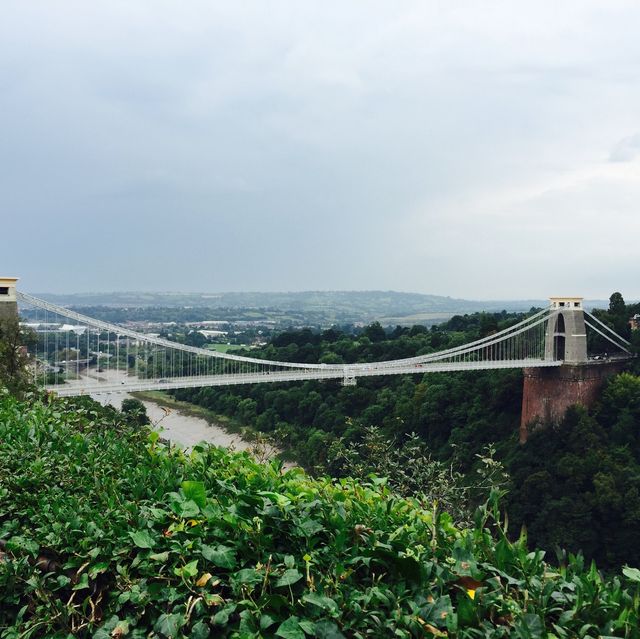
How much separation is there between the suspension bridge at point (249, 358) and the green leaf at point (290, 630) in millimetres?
13360

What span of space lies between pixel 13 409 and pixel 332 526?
234cm

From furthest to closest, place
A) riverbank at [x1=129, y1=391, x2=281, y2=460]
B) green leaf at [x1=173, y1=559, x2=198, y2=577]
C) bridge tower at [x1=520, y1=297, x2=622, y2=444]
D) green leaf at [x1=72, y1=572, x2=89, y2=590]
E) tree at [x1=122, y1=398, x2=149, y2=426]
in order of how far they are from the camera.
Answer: riverbank at [x1=129, y1=391, x2=281, y2=460]
bridge tower at [x1=520, y1=297, x2=622, y2=444]
tree at [x1=122, y1=398, x2=149, y2=426]
green leaf at [x1=72, y1=572, x2=89, y2=590]
green leaf at [x1=173, y1=559, x2=198, y2=577]

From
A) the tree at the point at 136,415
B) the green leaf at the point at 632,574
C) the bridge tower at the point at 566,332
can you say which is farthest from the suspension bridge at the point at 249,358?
the green leaf at the point at 632,574

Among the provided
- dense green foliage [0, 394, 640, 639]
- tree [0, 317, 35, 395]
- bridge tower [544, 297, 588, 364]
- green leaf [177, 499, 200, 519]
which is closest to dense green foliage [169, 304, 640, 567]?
bridge tower [544, 297, 588, 364]

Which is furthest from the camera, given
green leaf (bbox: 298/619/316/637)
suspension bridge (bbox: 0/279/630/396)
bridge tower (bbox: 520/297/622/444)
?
bridge tower (bbox: 520/297/622/444)

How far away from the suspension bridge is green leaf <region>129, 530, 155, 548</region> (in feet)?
42.3

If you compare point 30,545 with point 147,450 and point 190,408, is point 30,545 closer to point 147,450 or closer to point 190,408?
point 147,450

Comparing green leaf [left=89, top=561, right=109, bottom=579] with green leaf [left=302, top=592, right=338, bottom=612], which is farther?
green leaf [left=89, top=561, right=109, bottom=579]

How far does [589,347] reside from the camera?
24.6 metres

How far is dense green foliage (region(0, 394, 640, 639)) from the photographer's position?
147 cm

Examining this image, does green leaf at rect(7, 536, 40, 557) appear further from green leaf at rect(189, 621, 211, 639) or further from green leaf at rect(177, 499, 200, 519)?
green leaf at rect(189, 621, 211, 639)

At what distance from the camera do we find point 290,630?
4.76 ft

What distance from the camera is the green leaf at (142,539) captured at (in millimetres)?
1775

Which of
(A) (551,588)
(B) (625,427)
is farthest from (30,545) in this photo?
(B) (625,427)
